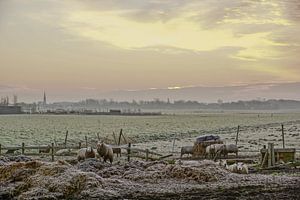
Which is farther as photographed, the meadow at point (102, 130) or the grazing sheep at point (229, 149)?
the meadow at point (102, 130)

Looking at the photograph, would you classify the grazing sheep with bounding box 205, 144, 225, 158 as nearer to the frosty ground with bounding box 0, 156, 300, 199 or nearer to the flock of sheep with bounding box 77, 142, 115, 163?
the flock of sheep with bounding box 77, 142, 115, 163

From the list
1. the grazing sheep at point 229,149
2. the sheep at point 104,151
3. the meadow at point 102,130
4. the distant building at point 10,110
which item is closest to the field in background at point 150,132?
the meadow at point 102,130

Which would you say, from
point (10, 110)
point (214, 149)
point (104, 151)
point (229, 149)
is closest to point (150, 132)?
point (214, 149)

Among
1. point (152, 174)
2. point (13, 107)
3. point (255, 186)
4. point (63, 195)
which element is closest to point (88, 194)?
point (63, 195)

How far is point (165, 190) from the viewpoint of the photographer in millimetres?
17141

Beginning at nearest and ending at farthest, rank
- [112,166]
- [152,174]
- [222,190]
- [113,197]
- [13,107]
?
[113,197]
[222,190]
[152,174]
[112,166]
[13,107]

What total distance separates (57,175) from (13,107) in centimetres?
18051

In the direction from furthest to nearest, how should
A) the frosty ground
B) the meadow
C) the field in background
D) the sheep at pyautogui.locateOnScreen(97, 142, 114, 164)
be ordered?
1. the meadow
2. the field in background
3. the sheep at pyautogui.locateOnScreen(97, 142, 114, 164)
4. the frosty ground

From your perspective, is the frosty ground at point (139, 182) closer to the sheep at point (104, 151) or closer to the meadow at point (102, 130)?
the sheep at point (104, 151)

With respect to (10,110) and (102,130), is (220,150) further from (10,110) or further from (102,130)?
(10,110)

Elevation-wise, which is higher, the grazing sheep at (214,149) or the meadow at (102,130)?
the grazing sheep at (214,149)

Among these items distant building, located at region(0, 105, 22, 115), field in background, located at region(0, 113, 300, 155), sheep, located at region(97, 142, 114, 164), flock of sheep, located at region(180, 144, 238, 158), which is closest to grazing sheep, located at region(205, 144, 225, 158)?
flock of sheep, located at region(180, 144, 238, 158)

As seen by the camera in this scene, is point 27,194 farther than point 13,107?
No

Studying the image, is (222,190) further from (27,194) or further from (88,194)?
(27,194)
